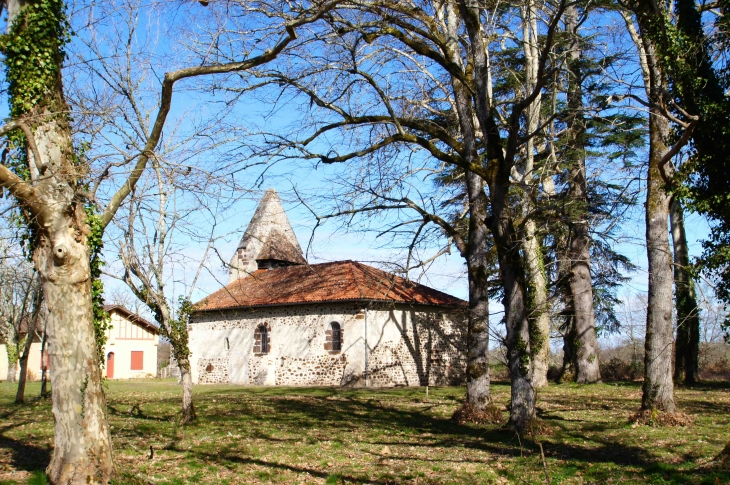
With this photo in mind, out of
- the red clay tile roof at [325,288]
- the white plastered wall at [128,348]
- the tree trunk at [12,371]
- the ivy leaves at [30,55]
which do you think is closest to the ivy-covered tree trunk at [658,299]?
the ivy leaves at [30,55]

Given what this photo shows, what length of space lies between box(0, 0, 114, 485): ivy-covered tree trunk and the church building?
1604 centimetres

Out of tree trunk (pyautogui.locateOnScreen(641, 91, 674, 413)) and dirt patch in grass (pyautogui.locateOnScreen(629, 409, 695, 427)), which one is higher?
tree trunk (pyautogui.locateOnScreen(641, 91, 674, 413))

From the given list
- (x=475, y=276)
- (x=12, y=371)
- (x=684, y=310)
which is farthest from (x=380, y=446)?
(x=12, y=371)

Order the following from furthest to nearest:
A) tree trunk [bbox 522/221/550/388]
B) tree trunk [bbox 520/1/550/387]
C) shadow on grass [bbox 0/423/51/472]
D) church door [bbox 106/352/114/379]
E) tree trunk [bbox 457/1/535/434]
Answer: church door [bbox 106/352/114/379], tree trunk [bbox 522/221/550/388], tree trunk [bbox 520/1/550/387], tree trunk [bbox 457/1/535/434], shadow on grass [bbox 0/423/51/472]

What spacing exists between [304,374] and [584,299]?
38.4 feet

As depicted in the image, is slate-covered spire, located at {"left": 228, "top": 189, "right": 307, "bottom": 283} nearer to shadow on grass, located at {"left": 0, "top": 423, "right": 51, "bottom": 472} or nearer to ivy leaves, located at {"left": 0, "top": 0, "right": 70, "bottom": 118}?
shadow on grass, located at {"left": 0, "top": 423, "right": 51, "bottom": 472}

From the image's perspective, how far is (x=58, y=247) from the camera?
670 centimetres

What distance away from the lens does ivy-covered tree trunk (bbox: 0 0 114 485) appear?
21.9 feet

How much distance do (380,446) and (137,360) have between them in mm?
36306

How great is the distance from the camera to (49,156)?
7180mm

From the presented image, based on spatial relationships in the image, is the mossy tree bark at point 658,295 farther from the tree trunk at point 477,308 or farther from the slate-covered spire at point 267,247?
the slate-covered spire at point 267,247

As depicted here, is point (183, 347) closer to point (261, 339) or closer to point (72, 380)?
point (72, 380)

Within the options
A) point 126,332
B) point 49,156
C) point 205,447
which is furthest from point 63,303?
point 126,332

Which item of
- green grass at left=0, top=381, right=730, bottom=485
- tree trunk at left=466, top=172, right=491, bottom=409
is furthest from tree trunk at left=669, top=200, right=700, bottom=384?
tree trunk at left=466, top=172, right=491, bottom=409
